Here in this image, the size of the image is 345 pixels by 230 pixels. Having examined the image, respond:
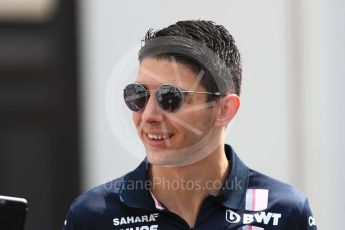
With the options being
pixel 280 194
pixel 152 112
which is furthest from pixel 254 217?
pixel 152 112

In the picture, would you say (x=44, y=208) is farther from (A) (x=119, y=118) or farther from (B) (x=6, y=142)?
(A) (x=119, y=118)

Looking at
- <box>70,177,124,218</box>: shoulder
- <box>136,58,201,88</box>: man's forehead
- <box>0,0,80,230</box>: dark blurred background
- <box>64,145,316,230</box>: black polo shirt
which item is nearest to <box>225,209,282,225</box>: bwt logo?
<box>64,145,316,230</box>: black polo shirt

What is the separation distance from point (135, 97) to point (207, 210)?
47 cm

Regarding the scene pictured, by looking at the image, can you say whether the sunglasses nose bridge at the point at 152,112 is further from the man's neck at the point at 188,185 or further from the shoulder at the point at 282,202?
the shoulder at the point at 282,202

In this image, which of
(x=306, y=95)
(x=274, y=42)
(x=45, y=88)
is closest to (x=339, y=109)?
(x=306, y=95)

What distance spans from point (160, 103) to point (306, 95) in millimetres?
3099

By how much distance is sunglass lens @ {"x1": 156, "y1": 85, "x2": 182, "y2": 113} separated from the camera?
300 centimetres

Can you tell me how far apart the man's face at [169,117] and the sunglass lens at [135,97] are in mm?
17

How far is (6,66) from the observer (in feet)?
21.4

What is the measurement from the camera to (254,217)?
10.5 ft

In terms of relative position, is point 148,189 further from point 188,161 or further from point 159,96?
point 159,96

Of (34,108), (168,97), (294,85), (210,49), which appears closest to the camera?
(168,97)

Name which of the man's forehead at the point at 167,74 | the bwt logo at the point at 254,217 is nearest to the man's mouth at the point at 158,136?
the man's forehead at the point at 167,74

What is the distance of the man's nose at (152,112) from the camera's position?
9.89 feet
